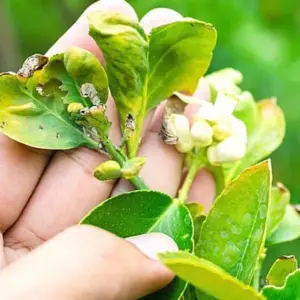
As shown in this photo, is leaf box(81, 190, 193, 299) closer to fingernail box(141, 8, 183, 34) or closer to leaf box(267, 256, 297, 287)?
leaf box(267, 256, 297, 287)

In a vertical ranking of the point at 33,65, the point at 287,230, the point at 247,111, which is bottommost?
the point at 287,230

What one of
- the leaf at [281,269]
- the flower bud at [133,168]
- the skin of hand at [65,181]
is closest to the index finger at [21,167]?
the skin of hand at [65,181]

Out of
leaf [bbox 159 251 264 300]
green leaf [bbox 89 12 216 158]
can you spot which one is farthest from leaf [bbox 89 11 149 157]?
leaf [bbox 159 251 264 300]

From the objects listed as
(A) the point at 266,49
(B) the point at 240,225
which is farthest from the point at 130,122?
(A) the point at 266,49

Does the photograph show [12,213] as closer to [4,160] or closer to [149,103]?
[4,160]

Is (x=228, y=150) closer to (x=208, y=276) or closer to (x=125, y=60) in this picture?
(x=125, y=60)

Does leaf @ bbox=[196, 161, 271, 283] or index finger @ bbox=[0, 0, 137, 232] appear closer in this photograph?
leaf @ bbox=[196, 161, 271, 283]
